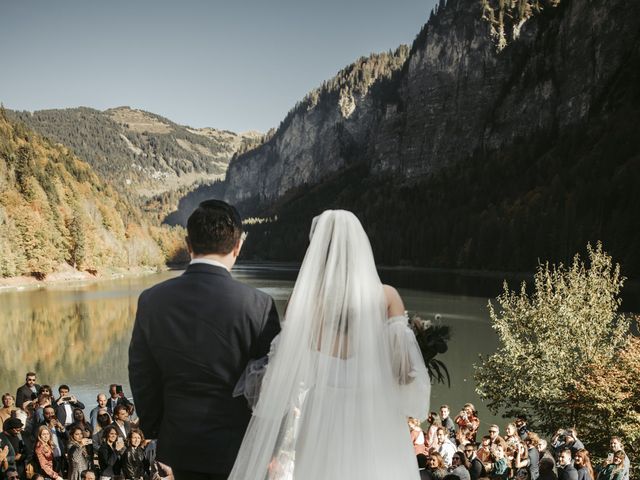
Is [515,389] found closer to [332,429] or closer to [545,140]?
[332,429]

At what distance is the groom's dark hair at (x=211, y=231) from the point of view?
245 cm

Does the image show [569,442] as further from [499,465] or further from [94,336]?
[94,336]

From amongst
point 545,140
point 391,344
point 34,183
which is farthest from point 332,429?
point 545,140

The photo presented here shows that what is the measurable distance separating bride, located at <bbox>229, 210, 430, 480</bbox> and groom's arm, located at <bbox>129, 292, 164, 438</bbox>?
69 centimetres

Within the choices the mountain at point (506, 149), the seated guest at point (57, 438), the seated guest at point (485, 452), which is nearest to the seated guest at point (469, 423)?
the seated guest at point (485, 452)

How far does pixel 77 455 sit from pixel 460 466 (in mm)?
5565

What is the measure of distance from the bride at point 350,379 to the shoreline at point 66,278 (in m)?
60.3

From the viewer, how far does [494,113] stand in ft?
502

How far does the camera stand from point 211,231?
2453 millimetres

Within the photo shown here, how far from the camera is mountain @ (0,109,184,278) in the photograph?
220 ft

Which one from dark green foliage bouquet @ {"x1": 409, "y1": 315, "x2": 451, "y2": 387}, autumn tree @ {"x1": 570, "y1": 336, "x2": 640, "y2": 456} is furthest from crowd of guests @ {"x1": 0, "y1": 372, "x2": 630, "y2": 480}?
dark green foliage bouquet @ {"x1": 409, "y1": 315, "x2": 451, "y2": 387}

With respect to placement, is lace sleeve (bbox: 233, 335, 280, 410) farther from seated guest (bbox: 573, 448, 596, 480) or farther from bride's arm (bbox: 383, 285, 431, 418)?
seated guest (bbox: 573, 448, 596, 480)

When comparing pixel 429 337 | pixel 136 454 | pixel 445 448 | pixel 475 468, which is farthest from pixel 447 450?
pixel 429 337

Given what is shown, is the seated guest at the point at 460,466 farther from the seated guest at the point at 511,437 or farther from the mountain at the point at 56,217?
the mountain at the point at 56,217
